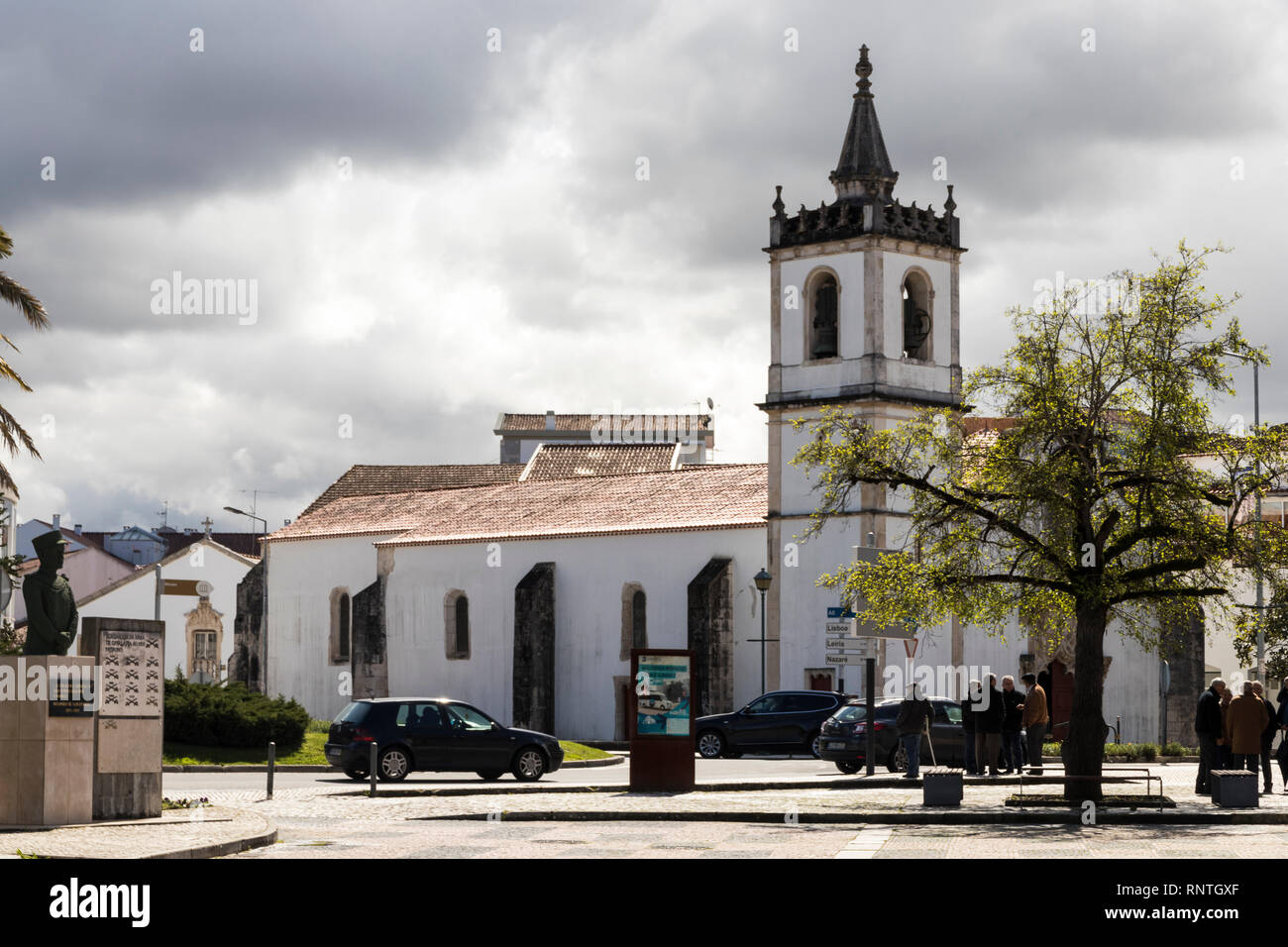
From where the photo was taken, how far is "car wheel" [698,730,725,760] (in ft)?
139

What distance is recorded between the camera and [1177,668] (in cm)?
5406

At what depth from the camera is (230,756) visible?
36.3 m

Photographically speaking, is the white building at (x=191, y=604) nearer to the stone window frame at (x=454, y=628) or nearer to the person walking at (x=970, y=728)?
the stone window frame at (x=454, y=628)

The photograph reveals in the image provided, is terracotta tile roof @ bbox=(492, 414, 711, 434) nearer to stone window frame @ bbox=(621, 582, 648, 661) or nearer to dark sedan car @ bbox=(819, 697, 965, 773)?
stone window frame @ bbox=(621, 582, 648, 661)

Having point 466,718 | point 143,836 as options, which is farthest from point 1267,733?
point 143,836

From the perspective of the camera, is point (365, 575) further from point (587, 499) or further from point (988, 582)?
point (988, 582)

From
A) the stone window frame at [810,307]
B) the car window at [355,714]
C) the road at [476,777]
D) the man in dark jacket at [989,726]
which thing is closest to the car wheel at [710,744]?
the road at [476,777]

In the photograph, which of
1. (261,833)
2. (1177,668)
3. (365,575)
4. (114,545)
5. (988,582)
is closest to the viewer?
(261,833)

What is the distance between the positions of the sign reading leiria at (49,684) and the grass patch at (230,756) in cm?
1398

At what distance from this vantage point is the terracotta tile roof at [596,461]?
236ft

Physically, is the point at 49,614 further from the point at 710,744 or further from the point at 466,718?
the point at 710,744

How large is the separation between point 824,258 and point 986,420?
637 inches

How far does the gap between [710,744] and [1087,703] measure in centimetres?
1827
